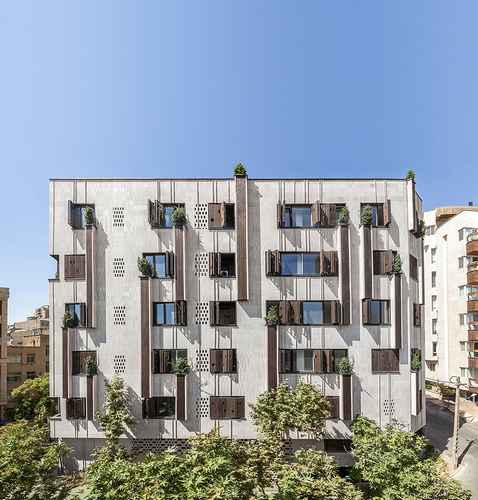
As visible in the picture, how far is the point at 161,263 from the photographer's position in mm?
24109

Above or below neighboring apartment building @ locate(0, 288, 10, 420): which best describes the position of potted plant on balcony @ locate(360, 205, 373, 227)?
above

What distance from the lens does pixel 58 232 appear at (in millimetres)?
24391

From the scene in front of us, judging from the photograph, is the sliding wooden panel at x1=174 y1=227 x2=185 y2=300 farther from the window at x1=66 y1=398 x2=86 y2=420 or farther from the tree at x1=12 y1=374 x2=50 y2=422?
the tree at x1=12 y1=374 x2=50 y2=422

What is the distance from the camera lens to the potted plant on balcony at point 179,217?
77.7ft

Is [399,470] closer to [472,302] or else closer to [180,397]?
[180,397]

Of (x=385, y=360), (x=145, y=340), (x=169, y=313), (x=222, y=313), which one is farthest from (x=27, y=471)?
(x=385, y=360)

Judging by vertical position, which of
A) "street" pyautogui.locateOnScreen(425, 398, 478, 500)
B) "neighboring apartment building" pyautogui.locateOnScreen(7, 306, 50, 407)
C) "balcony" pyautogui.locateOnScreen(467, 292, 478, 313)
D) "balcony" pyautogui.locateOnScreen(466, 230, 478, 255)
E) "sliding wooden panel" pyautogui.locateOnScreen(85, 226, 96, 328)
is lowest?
"street" pyautogui.locateOnScreen(425, 398, 478, 500)

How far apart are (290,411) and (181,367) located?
887 cm

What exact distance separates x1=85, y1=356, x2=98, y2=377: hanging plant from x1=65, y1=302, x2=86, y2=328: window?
2.96 meters

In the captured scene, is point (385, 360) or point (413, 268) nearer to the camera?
point (385, 360)

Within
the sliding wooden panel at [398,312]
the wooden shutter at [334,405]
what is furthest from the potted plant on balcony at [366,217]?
the wooden shutter at [334,405]

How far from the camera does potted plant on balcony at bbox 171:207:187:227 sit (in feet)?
77.7

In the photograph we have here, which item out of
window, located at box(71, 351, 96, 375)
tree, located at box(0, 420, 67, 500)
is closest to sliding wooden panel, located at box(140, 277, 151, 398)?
window, located at box(71, 351, 96, 375)

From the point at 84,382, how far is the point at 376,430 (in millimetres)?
22902
